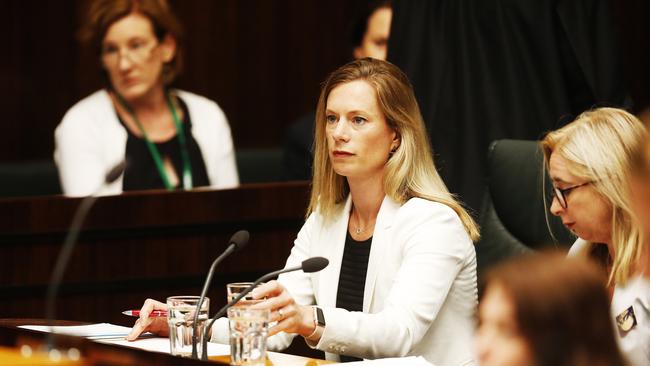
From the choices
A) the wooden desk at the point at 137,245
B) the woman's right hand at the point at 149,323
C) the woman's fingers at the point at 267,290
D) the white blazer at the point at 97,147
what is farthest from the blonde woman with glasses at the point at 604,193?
the white blazer at the point at 97,147

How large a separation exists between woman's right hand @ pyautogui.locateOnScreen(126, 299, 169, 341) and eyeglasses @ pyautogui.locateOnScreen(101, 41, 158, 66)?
2.54m

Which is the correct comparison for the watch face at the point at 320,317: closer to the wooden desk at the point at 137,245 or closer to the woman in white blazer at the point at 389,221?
the woman in white blazer at the point at 389,221

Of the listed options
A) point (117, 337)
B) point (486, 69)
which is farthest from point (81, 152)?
point (117, 337)

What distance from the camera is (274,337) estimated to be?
3197mm

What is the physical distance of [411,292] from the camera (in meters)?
2.95

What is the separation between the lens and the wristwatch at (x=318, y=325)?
274 cm

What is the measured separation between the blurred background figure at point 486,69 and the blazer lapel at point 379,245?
0.85m

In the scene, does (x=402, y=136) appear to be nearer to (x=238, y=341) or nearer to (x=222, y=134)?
(x=238, y=341)

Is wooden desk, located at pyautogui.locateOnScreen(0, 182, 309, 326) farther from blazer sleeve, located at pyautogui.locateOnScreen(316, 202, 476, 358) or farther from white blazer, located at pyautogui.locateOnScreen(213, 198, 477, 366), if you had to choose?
blazer sleeve, located at pyautogui.locateOnScreen(316, 202, 476, 358)

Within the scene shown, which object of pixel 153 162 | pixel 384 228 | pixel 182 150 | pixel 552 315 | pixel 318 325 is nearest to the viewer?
pixel 552 315

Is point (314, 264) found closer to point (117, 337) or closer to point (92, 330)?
point (117, 337)

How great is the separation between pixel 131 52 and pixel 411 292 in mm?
2742

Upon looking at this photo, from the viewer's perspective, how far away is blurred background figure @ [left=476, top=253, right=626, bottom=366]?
139cm

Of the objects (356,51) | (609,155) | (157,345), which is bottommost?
(157,345)
